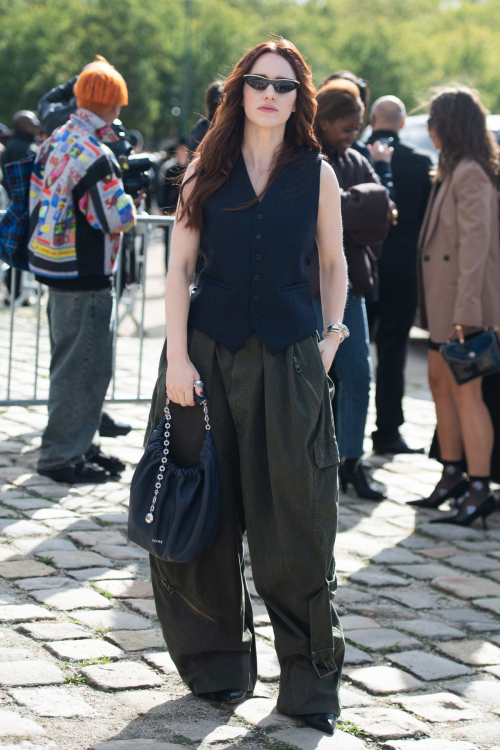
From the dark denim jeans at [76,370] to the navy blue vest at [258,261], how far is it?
98.9 inches

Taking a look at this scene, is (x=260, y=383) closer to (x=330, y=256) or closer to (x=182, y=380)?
(x=182, y=380)

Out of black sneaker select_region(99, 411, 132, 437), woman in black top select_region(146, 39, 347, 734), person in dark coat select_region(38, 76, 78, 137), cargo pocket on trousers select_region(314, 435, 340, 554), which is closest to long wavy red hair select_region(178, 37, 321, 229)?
woman in black top select_region(146, 39, 347, 734)

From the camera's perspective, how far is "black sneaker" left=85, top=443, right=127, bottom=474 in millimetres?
5973

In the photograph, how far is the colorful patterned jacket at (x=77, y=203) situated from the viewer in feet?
17.5

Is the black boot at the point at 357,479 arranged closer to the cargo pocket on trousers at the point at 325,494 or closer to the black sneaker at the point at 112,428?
the black sneaker at the point at 112,428

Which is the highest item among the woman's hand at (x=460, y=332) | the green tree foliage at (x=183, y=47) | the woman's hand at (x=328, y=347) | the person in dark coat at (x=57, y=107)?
the green tree foliage at (x=183, y=47)

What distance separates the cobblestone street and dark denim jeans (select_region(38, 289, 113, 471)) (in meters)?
0.22

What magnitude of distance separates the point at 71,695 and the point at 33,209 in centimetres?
300

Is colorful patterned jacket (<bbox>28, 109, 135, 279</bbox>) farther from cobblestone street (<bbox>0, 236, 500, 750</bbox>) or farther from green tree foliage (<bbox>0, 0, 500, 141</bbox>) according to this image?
green tree foliage (<bbox>0, 0, 500, 141</bbox>)

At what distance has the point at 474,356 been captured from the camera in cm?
549

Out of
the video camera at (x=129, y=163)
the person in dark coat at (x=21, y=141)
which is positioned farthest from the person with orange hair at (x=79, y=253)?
the person in dark coat at (x=21, y=141)

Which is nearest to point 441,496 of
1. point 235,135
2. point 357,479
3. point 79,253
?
point 357,479

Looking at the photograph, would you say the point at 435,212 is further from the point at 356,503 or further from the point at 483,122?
the point at 356,503

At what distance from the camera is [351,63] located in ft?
185
